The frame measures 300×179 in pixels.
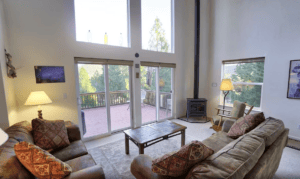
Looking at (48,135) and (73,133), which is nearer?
(48,135)

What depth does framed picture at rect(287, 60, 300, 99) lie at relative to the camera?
282 cm

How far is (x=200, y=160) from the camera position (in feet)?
3.34

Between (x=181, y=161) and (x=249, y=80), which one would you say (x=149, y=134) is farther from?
(x=249, y=80)

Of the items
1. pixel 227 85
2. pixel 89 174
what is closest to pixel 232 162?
pixel 89 174

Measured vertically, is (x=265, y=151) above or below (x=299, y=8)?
below

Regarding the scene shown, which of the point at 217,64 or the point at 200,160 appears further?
the point at 217,64

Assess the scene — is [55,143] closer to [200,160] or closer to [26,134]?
[26,134]

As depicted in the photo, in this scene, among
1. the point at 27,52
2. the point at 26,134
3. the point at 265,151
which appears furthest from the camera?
the point at 27,52

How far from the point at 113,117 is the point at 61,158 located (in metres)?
2.10

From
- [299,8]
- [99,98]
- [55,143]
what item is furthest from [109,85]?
[299,8]

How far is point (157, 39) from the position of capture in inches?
159

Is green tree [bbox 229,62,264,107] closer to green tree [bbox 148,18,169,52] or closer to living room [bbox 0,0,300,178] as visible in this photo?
living room [bbox 0,0,300,178]

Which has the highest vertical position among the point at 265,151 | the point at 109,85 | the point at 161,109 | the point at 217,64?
the point at 217,64

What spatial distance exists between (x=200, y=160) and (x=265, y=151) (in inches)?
31.4
